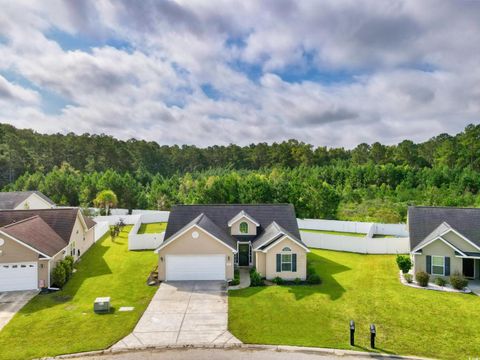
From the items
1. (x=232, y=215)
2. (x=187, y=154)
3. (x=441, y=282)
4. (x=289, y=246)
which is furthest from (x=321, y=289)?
(x=187, y=154)

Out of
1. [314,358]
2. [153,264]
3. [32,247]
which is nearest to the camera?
[314,358]

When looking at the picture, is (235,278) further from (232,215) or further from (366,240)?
(366,240)

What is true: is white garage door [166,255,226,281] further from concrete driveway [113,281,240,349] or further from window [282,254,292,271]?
window [282,254,292,271]

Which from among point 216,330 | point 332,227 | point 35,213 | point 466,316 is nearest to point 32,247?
point 35,213

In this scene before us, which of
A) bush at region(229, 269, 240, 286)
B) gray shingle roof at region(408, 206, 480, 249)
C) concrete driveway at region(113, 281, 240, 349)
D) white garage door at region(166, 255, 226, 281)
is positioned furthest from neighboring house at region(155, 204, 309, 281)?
gray shingle roof at region(408, 206, 480, 249)

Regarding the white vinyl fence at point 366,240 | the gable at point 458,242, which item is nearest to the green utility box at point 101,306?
the white vinyl fence at point 366,240

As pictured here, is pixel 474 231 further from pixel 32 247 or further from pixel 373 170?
pixel 373 170
